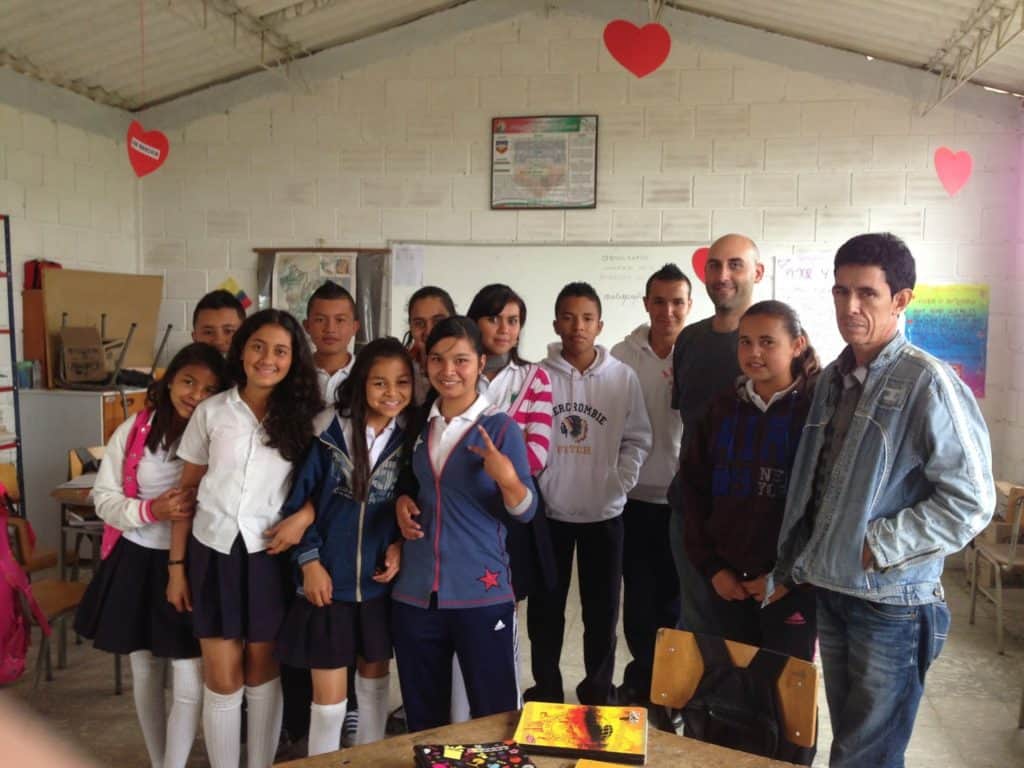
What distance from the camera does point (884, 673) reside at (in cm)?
174

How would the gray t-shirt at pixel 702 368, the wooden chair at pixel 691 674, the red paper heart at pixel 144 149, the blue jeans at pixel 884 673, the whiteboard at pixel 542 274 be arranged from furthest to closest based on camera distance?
the whiteboard at pixel 542 274
the red paper heart at pixel 144 149
the gray t-shirt at pixel 702 368
the blue jeans at pixel 884 673
the wooden chair at pixel 691 674

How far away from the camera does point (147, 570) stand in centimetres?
229

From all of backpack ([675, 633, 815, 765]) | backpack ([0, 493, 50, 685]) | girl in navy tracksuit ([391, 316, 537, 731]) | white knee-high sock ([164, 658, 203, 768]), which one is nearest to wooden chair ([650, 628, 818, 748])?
backpack ([675, 633, 815, 765])

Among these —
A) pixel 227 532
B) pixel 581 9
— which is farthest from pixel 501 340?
pixel 581 9

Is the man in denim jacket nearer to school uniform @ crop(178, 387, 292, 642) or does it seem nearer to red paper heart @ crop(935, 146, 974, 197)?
school uniform @ crop(178, 387, 292, 642)

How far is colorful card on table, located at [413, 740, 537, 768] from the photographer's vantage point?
4.25 ft

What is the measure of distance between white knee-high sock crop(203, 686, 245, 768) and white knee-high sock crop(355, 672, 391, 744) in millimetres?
327

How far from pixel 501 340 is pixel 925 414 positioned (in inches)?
49.5

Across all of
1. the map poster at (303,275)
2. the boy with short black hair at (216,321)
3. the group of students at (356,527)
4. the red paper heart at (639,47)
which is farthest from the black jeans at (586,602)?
the map poster at (303,275)

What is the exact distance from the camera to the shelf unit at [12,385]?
453cm

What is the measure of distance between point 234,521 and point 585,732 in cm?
113

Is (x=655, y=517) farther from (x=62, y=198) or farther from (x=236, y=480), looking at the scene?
(x=62, y=198)

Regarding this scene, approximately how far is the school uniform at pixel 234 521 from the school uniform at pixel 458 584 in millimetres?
369

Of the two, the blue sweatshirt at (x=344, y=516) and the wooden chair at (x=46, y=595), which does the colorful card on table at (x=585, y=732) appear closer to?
the blue sweatshirt at (x=344, y=516)
